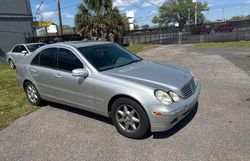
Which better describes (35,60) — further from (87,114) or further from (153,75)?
(153,75)

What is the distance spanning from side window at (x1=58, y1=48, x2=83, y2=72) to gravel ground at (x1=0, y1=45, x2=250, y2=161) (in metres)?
1.08

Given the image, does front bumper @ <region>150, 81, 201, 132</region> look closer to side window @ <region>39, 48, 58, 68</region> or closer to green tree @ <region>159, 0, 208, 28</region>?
side window @ <region>39, 48, 58, 68</region>

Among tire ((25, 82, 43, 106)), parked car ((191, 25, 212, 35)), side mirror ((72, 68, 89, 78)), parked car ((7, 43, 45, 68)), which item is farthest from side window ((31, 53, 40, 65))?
parked car ((191, 25, 212, 35))

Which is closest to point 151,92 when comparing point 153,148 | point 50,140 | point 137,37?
point 153,148

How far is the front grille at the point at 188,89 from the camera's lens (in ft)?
12.4

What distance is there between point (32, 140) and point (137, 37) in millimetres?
26206

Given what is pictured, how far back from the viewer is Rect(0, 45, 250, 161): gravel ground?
3379 millimetres

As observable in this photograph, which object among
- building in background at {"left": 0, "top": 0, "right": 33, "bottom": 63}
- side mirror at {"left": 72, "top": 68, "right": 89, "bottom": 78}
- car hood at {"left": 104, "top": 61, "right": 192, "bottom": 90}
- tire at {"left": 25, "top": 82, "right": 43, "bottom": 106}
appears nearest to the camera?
car hood at {"left": 104, "top": 61, "right": 192, "bottom": 90}

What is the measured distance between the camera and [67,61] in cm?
463

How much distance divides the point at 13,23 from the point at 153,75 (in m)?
17.0

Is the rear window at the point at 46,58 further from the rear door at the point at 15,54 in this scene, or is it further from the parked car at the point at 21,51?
the rear door at the point at 15,54

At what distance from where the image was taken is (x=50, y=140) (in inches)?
158

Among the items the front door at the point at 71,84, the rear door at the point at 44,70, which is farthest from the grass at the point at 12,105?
the front door at the point at 71,84

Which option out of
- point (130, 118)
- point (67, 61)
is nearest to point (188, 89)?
point (130, 118)
